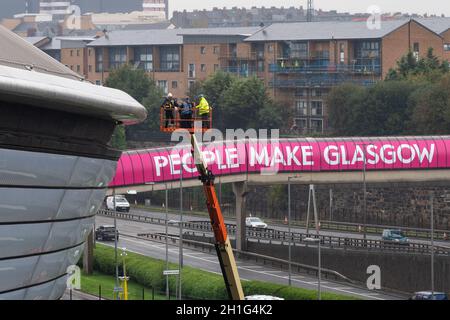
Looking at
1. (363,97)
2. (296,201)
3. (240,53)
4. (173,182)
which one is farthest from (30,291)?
(240,53)

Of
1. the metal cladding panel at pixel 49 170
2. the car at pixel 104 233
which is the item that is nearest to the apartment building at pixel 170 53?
the car at pixel 104 233

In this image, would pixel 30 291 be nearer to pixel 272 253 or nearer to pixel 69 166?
pixel 69 166

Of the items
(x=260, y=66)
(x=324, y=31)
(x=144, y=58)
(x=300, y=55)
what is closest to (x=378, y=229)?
(x=300, y=55)

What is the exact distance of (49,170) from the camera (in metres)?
23.2

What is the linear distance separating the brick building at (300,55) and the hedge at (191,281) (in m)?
54.3

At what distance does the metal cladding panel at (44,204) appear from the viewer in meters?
22.3

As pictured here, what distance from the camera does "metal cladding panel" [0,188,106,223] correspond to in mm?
22281

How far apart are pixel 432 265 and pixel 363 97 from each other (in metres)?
57.0

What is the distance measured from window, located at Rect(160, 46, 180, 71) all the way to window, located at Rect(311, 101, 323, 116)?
23.6 metres

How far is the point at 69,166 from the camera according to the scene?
24.0 m

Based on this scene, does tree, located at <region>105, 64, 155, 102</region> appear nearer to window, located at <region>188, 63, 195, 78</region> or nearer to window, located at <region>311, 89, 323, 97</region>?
A: window, located at <region>188, 63, 195, 78</region>

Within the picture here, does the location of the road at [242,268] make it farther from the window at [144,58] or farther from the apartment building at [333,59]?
the window at [144,58]

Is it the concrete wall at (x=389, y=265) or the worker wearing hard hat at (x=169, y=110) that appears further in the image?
the concrete wall at (x=389, y=265)

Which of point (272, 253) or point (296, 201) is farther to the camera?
point (296, 201)
